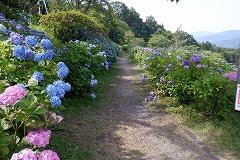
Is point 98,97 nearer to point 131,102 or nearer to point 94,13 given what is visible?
point 131,102

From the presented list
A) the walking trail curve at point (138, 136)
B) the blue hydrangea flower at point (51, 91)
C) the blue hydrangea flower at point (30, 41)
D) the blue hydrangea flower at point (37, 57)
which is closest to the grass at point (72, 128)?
the walking trail curve at point (138, 136)

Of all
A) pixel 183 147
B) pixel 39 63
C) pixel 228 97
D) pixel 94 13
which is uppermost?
pixel 94 13

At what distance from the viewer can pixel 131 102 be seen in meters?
5.74

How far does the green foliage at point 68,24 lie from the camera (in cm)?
885

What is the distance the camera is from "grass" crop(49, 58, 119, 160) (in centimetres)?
300

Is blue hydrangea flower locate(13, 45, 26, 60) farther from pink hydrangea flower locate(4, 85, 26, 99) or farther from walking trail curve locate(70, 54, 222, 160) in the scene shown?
walking trail curve locate(70, 54, 222, 160)

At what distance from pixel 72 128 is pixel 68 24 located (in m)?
6.04

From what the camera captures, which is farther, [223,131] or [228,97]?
[228,97]

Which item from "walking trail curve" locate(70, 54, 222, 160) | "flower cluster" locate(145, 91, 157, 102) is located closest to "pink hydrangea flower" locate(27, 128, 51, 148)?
"walking trail curve" locate(70, 54, 222, 160)

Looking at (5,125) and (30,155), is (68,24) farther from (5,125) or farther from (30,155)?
(30,155)

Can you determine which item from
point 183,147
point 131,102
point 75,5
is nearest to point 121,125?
point 183,147

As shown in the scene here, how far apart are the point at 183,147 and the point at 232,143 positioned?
0.75 m

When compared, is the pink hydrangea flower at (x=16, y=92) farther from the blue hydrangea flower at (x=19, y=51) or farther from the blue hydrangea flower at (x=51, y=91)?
the blue hydrangea flower at (x=19, y=51)

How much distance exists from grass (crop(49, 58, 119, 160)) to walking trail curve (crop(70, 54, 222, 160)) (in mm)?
94
